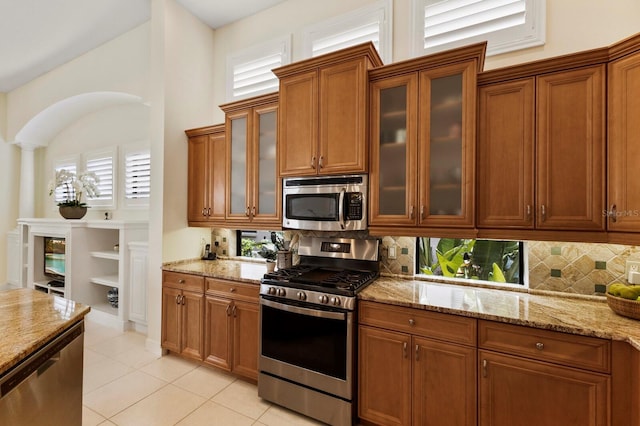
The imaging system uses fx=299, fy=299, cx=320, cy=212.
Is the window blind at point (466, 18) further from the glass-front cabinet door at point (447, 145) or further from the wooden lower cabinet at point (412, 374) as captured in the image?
the wooden lower cabinet at point (412, 374)

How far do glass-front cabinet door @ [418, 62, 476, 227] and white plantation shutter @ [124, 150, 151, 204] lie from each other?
3.89 metres

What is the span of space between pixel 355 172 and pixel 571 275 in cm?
172

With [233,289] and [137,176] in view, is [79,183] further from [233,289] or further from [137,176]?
[233,289]

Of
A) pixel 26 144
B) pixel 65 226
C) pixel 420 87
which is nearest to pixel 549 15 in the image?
pixel 420 87

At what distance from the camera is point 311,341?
2.24 metres

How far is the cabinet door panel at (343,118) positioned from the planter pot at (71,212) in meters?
4.38

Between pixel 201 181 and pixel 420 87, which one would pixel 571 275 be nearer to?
pixel 420 87

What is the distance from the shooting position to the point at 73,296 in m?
4.16

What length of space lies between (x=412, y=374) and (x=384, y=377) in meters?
0.20

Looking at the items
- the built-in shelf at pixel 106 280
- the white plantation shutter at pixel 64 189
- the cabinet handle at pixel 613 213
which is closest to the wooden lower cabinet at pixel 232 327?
the built-in shelf at pixel 106 280

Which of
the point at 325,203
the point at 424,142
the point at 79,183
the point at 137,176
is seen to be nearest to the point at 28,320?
the point at 325,203

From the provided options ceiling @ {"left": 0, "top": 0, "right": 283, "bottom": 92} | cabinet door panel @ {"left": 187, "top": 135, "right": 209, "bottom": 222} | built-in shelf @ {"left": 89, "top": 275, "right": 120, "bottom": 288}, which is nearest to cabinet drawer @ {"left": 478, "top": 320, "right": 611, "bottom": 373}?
cabinet door panel @ {"left": 187, "top": 135, "right": 209, "bottom": 222}

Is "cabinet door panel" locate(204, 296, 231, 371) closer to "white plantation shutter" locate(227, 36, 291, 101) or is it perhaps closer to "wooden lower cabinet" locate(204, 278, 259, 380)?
"wooden lower cabinet" locate(204, 278, 259, 380)

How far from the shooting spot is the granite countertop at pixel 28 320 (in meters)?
1.16
